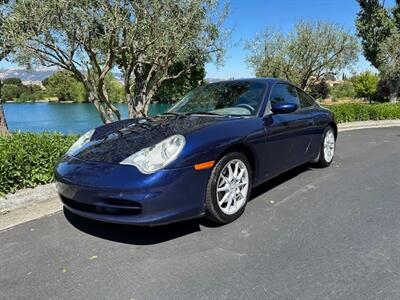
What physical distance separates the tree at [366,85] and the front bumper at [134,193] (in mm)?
47972

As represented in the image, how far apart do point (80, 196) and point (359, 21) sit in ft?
74.5

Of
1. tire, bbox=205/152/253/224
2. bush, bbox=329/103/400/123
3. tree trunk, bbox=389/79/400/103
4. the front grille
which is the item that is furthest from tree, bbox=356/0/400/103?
the front grille

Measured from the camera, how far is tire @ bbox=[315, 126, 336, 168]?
528 centimetres

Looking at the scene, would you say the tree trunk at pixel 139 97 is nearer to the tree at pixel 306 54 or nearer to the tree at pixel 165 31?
the tree at pixel 165 31

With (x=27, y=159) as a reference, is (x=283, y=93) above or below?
above

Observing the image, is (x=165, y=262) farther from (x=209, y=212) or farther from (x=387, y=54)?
(x=387, y=54)

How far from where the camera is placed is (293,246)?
287cm

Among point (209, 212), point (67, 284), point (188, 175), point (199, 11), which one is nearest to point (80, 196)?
point (67, 284)

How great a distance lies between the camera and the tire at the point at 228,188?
3.05 meters

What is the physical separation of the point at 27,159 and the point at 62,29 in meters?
3.05

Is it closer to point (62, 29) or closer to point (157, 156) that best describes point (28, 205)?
point (157, 156)

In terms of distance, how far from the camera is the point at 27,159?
4152 mm

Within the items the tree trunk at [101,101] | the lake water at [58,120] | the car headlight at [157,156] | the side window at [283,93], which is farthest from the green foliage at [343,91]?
the car headlight at [157,156]

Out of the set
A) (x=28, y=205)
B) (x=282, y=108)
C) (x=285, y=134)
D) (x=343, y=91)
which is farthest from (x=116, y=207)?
(x=343, y=91)
